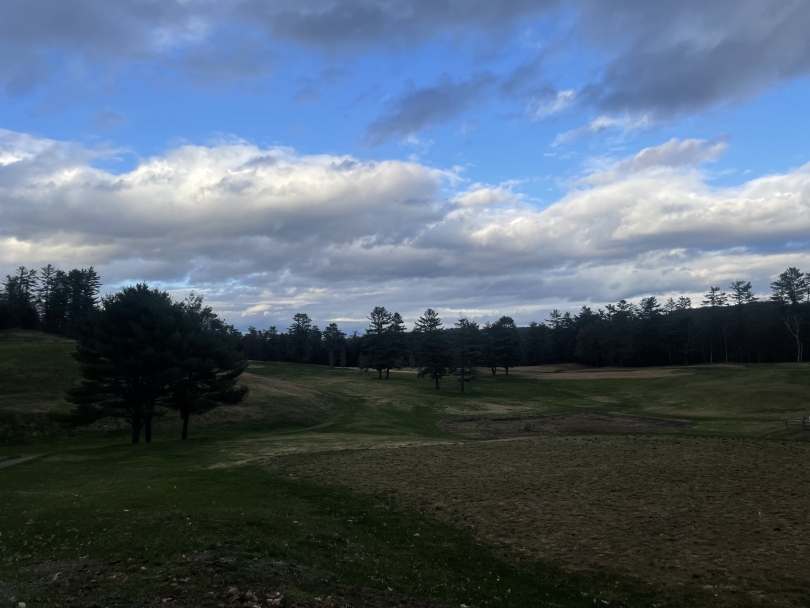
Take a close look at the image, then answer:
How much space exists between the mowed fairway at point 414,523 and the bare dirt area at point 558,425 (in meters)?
11.2

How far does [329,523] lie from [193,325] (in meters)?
34.2

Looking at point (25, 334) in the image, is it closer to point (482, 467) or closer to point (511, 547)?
point (482, 467)

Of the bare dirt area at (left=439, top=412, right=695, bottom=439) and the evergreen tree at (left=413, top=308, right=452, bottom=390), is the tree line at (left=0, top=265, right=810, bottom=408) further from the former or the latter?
the bare dirt area at (left=439, top=412, right=695, bottom=439)

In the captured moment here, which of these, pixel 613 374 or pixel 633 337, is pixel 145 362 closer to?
pixel 613 374

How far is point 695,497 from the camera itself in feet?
62.4

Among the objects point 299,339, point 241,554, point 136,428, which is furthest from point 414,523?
point 299,339

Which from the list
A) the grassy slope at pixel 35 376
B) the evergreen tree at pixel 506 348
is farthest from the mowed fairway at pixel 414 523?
the evergreen tree at pixel 506 348

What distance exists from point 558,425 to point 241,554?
143 feet

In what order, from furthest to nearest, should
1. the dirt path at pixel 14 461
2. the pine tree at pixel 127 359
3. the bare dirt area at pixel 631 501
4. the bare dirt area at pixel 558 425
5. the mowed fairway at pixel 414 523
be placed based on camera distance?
the bare dirt area at pixel 558 425 < the pine tree at pixel 127 359 < the dirt path at pixel 14 461 < the bare dirt area at pixel 631 501 < the mowed fairway at pixel 414 523

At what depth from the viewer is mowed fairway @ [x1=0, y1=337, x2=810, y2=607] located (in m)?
11.2

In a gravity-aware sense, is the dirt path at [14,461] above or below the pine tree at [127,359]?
below

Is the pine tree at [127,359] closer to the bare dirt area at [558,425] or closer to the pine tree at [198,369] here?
the pine tree at [198,369]

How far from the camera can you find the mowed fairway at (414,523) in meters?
Result: 11.2

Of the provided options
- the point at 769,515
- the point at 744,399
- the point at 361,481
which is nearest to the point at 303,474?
the point at 361,481
